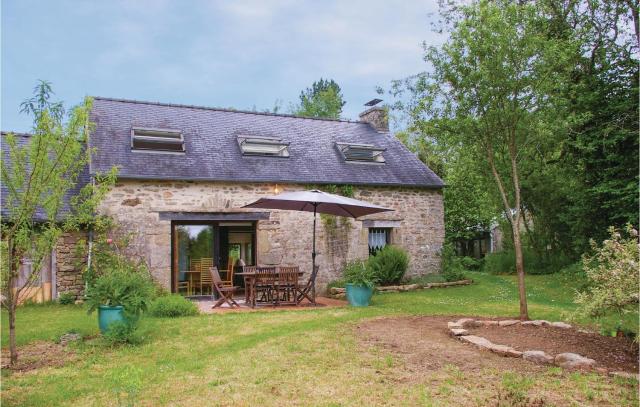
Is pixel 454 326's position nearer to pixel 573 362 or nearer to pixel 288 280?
pixel 573 362

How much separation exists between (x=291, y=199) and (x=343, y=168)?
456 centimetres

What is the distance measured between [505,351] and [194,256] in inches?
335

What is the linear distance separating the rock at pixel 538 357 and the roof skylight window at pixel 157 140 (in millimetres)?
9480

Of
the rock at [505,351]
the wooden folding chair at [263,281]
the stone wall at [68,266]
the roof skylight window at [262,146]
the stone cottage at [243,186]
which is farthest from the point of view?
the roof skylight window at [262,146]

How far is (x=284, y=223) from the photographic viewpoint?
1262 cm

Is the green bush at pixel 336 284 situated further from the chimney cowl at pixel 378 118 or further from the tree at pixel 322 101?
the tree at pixel 322 101

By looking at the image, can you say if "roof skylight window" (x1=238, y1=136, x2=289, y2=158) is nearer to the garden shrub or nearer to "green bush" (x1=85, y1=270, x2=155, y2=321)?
"green bush" (x1=85, y1=270, x2=155, y2=321)

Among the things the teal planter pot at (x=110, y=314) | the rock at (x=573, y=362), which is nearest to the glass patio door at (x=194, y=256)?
the teal planter pot at (x=110, y=314)

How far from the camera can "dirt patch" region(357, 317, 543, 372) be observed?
5.04 metres

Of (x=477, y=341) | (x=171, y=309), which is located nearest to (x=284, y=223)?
(x=171, y=309)

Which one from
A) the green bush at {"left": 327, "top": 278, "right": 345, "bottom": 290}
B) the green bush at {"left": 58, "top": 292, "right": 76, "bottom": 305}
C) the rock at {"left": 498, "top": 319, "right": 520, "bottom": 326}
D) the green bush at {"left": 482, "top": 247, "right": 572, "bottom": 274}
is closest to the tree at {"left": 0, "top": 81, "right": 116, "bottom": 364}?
the green bush at {"left": 58, "top": 292, "right": 76, "bottom": 305}

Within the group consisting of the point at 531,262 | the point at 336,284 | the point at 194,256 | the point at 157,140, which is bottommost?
the point at 336,284

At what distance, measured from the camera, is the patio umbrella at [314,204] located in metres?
9.59

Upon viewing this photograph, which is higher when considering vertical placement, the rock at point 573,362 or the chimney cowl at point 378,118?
the chimney cowl at point 378,118
